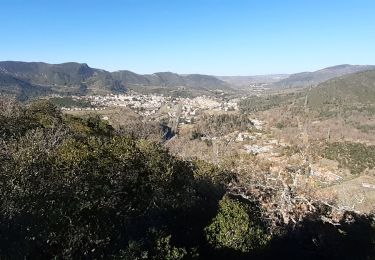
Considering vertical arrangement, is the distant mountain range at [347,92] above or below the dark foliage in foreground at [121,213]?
below

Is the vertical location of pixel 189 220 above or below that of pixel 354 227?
above

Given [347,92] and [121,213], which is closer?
[121,213]

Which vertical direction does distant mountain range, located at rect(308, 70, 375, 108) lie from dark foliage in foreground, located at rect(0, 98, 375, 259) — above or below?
below

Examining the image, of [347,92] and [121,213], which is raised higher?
[121,213]

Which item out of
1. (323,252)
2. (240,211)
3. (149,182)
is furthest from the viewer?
(323,252)

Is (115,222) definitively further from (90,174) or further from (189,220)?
(189,220)

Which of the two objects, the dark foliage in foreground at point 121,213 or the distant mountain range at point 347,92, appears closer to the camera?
the dark foliage in foreground at point 121,213

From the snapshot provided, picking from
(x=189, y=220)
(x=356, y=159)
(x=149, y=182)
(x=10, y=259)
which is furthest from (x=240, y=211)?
(x=356, y=159)

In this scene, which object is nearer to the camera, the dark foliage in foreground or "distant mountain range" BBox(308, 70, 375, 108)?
the dark foliage in foreground
